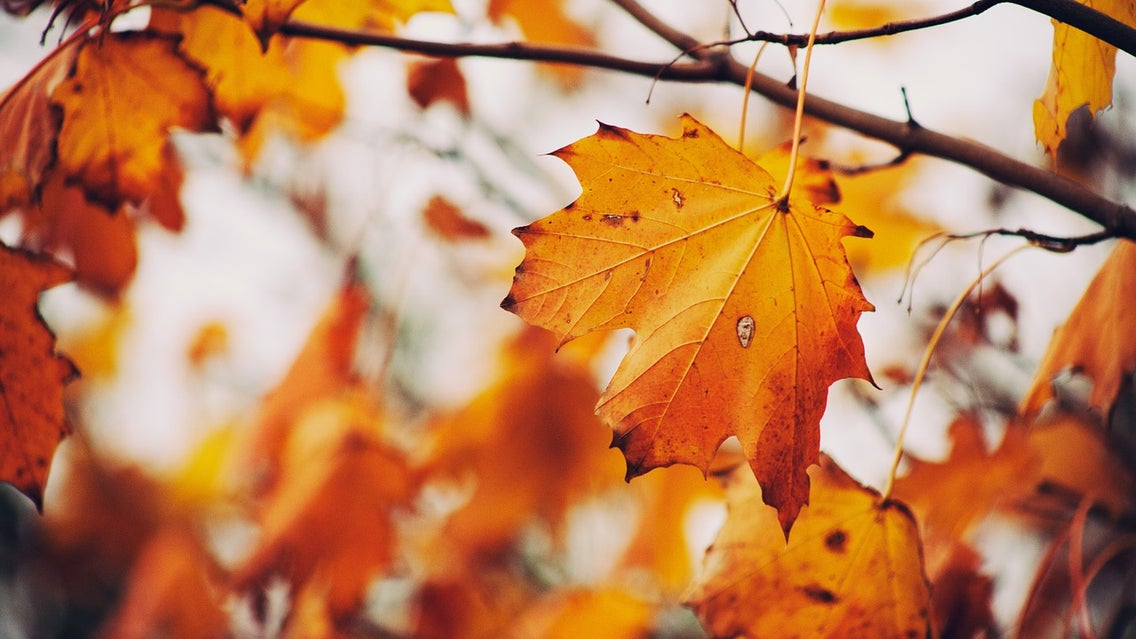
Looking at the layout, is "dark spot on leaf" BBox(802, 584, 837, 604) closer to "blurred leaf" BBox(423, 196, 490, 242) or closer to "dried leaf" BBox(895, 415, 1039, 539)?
"dried leaf" BBox(895, 415, 1039, 539)

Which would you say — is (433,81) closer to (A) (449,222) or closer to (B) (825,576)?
(A) (449,222)

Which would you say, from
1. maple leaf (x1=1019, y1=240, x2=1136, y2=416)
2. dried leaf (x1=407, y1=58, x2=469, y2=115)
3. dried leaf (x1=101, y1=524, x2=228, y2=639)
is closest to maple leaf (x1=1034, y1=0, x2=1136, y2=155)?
maple leaf (x1=1019, y1=240, x2=1136, y2=416)

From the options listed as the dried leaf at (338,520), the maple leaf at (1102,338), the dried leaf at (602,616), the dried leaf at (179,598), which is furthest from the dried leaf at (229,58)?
the dried leaf at (179,598)

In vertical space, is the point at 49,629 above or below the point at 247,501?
below

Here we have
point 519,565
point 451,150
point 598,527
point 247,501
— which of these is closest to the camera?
point 451,150

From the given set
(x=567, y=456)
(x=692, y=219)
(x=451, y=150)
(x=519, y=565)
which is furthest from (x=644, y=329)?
(x=519, y=565)

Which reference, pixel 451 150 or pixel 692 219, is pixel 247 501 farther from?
pixel 692 219
